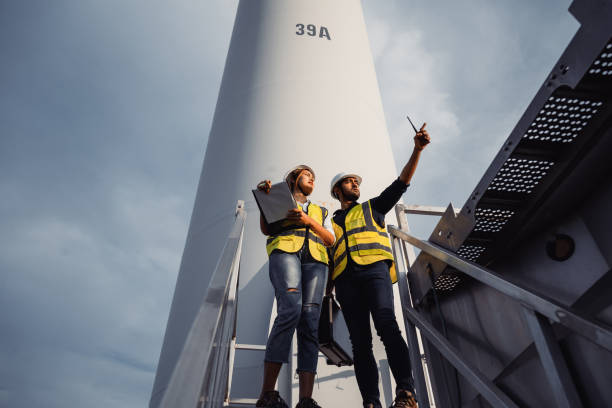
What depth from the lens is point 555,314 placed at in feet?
4.13

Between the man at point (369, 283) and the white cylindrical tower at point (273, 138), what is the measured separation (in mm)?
806

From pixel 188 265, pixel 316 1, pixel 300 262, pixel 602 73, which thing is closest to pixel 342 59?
pixel 316 1

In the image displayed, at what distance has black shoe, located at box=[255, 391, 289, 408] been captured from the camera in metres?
1.81

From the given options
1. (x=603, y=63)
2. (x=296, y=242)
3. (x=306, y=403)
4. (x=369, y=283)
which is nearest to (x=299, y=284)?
(x=296, y=242)

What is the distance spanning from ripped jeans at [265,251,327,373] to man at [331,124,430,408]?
196mm

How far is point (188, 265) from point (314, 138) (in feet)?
5.92

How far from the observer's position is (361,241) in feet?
8.06

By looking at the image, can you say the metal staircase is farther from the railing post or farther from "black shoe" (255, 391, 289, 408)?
"black shoe" (255, 391, 289, 408)

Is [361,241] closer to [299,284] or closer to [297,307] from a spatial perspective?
[299,284]

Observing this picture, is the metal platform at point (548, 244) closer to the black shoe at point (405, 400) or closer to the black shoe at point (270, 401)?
the black shoe at point (405, 400)

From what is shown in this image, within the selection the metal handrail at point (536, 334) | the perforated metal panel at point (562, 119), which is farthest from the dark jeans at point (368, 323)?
the perforated metal panel at point (562, 119)

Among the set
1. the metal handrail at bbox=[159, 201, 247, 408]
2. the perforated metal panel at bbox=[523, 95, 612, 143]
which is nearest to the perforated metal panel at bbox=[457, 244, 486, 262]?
the perforated metal panel at bbox=[523, 95, 612, 143]

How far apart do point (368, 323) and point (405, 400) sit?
1.63 ft

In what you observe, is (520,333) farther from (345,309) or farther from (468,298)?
(345,309)
